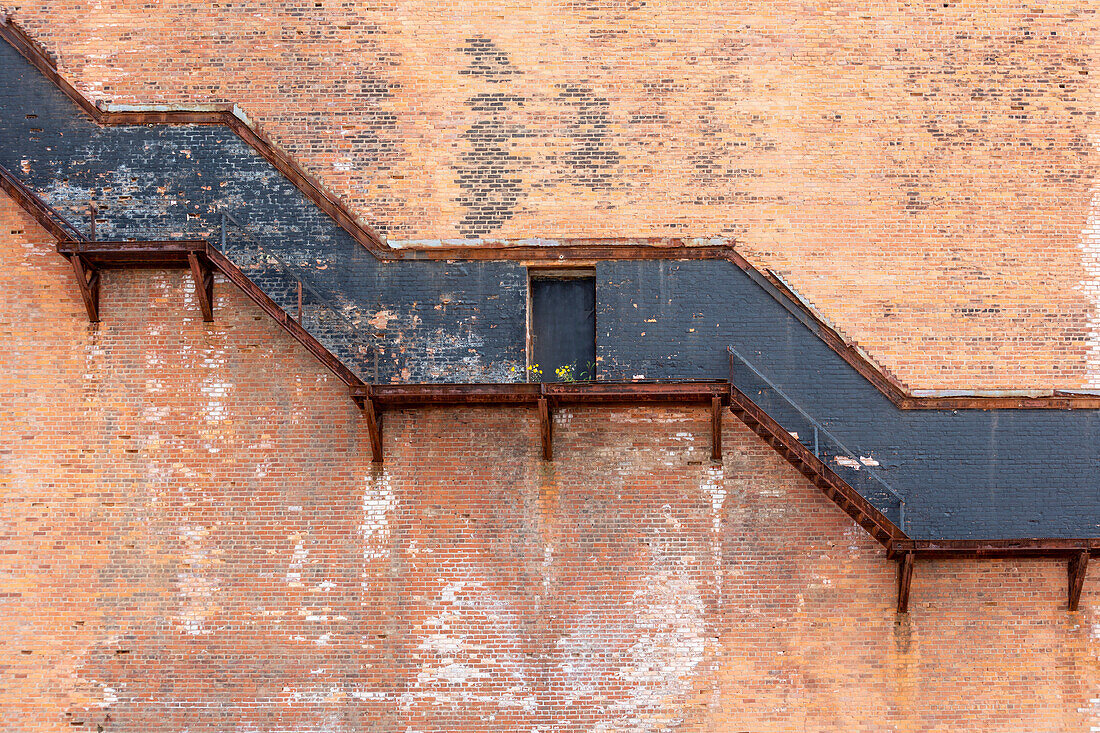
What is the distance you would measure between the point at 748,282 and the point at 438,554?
535 centimetres

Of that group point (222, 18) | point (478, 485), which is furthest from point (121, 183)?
point (478, 485)

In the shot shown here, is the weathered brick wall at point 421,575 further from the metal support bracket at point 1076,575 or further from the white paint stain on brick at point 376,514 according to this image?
the metal support bracket at point 1076,575

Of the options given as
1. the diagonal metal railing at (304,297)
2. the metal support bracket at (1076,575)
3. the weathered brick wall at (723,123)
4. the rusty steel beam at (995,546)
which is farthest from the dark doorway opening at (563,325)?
the metal support bracket at (1076,575)

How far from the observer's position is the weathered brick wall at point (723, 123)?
11531 mm

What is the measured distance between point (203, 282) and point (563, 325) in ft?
15.4

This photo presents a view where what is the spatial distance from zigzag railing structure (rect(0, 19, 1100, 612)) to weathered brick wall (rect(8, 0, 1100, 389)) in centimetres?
49

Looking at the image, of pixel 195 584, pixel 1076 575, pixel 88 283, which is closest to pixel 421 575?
pixel 195 584

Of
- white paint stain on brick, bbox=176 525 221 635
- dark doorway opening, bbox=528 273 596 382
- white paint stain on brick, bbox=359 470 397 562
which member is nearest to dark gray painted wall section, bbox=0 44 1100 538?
dark doorway opening, bbox=528 273 596 382

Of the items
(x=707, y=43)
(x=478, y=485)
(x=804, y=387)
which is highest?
(x=707, y=43)

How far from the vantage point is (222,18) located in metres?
11.8

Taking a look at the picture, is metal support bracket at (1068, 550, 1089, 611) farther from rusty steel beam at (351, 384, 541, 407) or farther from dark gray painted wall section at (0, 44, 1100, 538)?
rusty steel beam at (351, 384, 541, 407)

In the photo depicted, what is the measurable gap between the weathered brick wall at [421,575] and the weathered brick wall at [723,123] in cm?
264

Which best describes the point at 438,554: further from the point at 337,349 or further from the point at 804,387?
the point at 804,387

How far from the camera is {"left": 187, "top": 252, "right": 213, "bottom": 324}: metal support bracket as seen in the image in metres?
10.8
